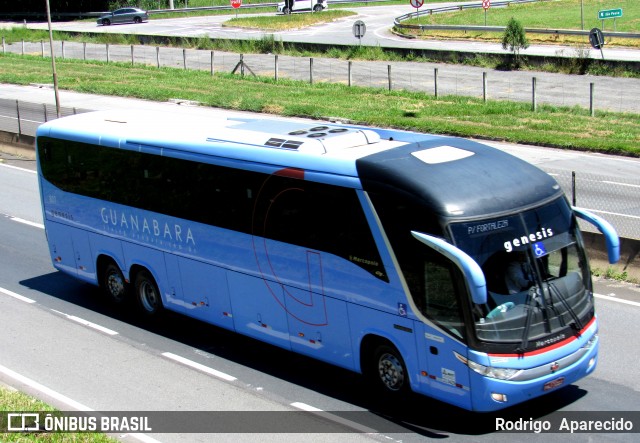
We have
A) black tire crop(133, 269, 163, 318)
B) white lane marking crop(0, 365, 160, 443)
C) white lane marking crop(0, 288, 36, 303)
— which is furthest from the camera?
white lane marking crop(0, 288, 36, 303)

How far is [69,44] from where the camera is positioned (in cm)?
6256

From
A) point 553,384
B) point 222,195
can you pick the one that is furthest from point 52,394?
point 553,384

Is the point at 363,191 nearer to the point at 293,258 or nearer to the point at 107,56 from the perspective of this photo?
the point at 293,258

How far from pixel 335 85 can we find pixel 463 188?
105 ft

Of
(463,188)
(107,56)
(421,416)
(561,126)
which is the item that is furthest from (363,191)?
(107,56)

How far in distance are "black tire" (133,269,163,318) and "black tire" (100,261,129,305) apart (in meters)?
0.33

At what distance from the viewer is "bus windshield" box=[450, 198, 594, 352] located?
984 centimetres

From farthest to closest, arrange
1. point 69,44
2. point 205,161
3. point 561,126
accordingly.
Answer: point 69,44 < point 561,126 < point 205,161

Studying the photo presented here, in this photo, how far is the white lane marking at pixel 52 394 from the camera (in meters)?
10.3

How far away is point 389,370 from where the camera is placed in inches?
436

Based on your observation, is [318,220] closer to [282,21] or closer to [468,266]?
[468,266]

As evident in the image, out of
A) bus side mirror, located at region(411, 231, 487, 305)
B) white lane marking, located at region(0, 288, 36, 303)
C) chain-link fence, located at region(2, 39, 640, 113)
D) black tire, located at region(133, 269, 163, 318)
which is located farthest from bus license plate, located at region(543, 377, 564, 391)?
chain-link fence, located at region(2, 39, 640, 113)

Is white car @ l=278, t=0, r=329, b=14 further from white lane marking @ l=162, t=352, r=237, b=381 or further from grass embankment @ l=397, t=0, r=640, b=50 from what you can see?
white lane marking @ l=162, t=352, r=237, b=381

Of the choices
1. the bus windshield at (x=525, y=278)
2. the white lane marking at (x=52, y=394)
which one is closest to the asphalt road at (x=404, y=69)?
the bus windshield at (x=525, y=278)
